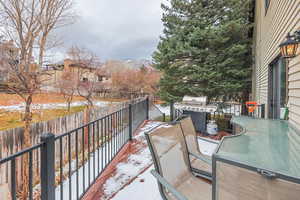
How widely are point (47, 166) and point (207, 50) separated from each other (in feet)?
20.1

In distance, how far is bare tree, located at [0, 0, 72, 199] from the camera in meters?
4.00

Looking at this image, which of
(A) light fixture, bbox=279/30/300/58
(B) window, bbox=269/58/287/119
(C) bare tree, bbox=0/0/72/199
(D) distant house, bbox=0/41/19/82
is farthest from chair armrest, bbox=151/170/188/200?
(D) distant house, bbox=0/41/19/82

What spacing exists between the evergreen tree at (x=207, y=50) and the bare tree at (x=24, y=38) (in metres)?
4.04

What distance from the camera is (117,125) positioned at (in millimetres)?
3328

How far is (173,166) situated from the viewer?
1.67m

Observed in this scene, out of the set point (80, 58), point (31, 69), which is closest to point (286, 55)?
point (31, 69)

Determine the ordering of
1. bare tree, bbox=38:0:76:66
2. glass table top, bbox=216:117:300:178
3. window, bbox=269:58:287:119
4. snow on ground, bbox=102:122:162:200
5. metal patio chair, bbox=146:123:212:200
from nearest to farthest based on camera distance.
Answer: glass table top, bbox=216:117:300:178
metal patio chair, bbox=146:123:212:200
snow on ground, bbox=102:122:162:200
window, bbox=269:58:287:119
bare tree, bbox=38:0:76:66

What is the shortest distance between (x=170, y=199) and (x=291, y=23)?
2.80 meters

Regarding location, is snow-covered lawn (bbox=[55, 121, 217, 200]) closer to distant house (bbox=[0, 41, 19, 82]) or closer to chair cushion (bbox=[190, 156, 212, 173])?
chair cushion (bbox=[190, 156, 212, 173])

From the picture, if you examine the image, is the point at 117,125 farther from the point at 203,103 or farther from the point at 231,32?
the point at 231,32

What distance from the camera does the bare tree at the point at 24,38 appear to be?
13.1 feet

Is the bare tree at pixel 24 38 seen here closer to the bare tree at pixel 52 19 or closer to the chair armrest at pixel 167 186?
the bare tree at pixel 52 19

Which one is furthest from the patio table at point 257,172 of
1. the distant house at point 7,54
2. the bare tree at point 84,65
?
the bare tree at point 84,65

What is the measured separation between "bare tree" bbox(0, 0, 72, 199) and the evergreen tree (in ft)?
13.3
